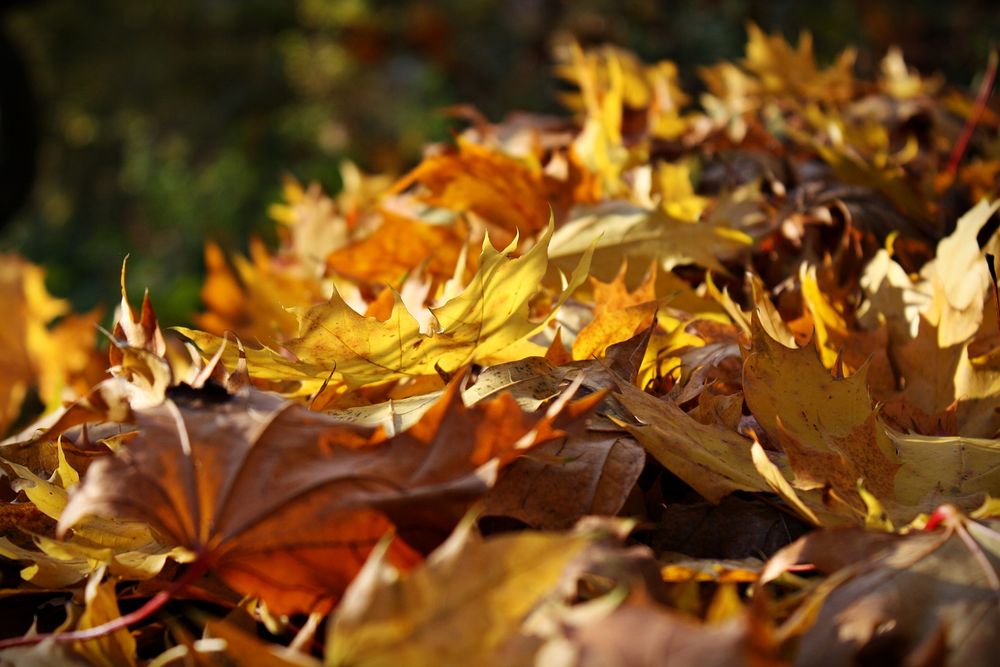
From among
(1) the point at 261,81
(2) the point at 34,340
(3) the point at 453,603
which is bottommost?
(1) the point at 261,81

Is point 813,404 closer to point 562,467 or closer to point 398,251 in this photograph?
point 562,467

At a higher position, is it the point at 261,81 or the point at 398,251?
the point at 398,251

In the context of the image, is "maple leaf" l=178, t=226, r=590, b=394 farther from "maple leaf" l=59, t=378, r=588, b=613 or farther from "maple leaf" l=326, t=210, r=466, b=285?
"maple leaf" l=326, t=210, r=466, b=285

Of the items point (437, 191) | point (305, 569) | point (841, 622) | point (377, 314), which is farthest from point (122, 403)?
point (437, 191)

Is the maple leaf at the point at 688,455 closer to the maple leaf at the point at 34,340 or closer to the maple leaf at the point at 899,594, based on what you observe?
the maple leaf at the point at 899,594

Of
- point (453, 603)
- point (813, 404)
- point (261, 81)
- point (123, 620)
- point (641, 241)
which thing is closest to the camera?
point (453, 603)

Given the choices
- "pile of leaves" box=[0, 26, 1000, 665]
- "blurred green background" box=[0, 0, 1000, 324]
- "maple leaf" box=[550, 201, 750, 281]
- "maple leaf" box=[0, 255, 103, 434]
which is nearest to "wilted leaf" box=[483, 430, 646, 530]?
"pile of leaves" box=[0, 26, 1000, 665]

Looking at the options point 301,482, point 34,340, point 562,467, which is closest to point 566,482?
point 562,467

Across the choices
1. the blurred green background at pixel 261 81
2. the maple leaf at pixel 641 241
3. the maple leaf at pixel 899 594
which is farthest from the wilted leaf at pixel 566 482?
the blurred green background at pixel 261 81
